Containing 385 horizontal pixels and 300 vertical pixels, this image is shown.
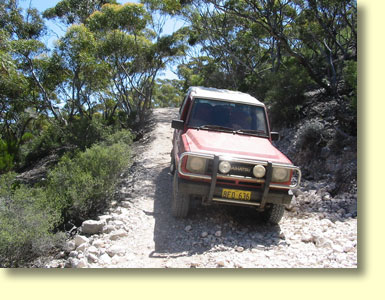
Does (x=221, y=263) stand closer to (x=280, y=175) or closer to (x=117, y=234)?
(x=280, y=175)

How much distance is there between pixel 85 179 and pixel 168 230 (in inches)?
83.6

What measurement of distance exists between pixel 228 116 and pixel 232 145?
97cm

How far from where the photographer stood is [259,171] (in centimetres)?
421

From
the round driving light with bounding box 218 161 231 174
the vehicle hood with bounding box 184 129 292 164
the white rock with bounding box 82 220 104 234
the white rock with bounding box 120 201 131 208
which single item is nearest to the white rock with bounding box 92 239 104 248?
the white rock with bounding box 82 220 104 234

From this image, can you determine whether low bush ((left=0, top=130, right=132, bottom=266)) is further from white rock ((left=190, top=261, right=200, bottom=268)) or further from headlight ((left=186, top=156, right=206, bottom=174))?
headlight ((left=186, top=156, right=206, bottom=174))

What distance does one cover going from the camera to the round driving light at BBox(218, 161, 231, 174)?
4152 millimetres

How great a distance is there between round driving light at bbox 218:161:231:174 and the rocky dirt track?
934 millimetres

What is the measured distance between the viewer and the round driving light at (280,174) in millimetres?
4270

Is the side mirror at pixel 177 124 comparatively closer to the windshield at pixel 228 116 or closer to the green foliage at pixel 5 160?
the windshield at pixel 228 116

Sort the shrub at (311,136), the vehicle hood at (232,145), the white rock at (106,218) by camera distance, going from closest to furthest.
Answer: the vehicle hood at (232,145) → the white rock at (106,218) → the shrub at (311,136)

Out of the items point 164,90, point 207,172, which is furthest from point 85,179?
point 164,90

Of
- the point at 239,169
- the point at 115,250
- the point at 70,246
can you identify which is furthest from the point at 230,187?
the point at 70,246

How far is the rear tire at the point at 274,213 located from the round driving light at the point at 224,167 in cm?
103

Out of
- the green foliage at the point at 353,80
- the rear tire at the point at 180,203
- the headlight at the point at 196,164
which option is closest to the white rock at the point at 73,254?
the rear tire at the point at 180,203
